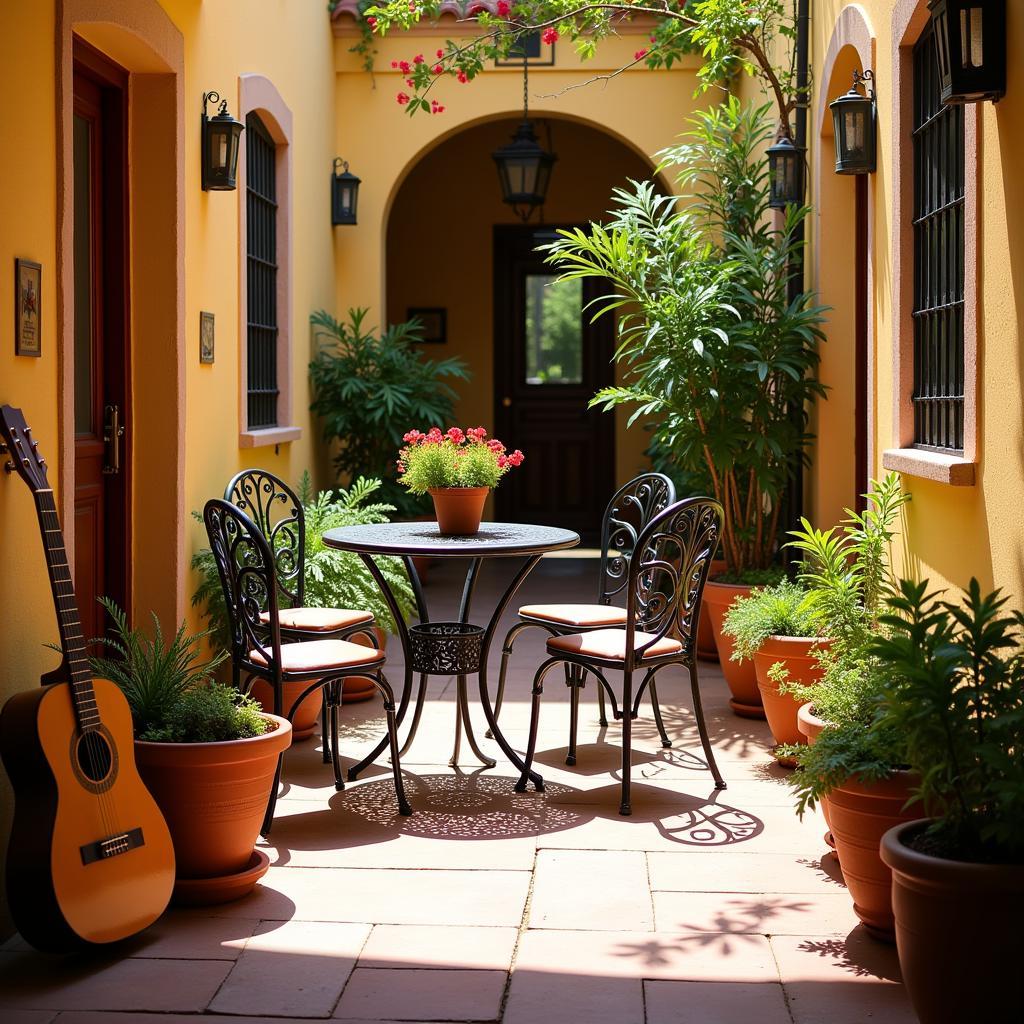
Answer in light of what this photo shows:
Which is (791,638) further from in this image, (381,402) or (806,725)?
(381,402)

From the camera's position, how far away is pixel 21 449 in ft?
10.7

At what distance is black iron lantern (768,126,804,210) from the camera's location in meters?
6.30

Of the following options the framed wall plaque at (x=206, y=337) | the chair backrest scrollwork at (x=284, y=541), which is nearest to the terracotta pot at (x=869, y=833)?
the chair backrest scrollwork at (x=284, y=541)

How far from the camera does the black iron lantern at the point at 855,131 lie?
499 centimetres

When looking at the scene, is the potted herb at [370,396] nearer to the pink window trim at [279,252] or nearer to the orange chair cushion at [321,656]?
the pink window trim at [279,252]

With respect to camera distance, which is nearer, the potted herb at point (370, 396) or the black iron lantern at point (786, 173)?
the black iron lantern at point (786, 173)

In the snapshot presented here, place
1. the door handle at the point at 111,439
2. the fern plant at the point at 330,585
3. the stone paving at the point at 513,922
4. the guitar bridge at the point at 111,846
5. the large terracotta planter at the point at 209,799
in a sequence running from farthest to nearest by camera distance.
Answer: the fern plant at the point at 330,585 → the door handle at the point at 111,439 → the large terracotta planter at the point at 209,799 → the guitar bridge at the point at 111,846 → the stone paving at the point at 513,922

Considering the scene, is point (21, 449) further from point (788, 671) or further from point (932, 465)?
point (788, 671)

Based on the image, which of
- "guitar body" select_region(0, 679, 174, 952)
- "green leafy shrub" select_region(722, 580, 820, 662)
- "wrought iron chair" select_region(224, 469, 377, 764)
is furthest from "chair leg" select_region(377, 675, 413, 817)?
"green leafy shrub" select_region(722, 580, 820, 662)

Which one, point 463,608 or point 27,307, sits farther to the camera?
point 463,608

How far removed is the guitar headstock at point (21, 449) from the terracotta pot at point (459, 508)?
156cm

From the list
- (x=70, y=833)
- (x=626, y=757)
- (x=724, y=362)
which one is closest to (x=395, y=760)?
(x=626, y=757)

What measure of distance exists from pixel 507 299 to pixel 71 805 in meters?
9.09

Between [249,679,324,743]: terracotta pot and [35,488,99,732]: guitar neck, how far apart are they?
1913mm
